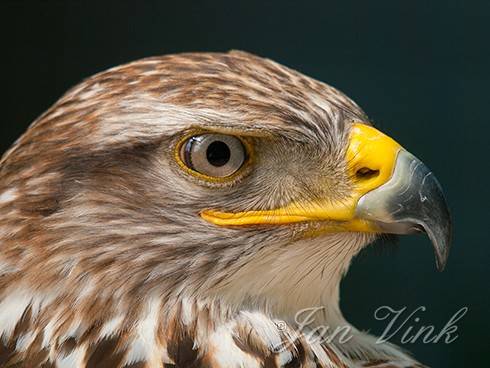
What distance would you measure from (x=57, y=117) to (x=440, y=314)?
5.56ft

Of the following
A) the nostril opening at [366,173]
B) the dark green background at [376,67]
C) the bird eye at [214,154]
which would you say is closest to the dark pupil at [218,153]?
the bird eye at [214,154]

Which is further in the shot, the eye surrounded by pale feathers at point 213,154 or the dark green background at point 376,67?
the dark green background at point 376,67

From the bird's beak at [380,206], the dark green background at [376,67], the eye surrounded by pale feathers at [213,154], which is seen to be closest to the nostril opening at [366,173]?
the bird's beak at [380,206]

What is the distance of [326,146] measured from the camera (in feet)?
4.79

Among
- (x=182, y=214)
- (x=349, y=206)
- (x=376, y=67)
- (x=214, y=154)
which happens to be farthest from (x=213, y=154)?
(x=376, y=67)

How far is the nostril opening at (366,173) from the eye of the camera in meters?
1.43

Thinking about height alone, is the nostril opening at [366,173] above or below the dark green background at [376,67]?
above

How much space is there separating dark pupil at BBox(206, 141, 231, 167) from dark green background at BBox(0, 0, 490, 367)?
125cm

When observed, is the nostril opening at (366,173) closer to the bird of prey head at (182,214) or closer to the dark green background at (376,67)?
the bird of prey head at (182,214)

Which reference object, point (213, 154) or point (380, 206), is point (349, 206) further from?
point (213, 154)


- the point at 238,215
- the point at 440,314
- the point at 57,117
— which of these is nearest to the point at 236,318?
the point at 238,215

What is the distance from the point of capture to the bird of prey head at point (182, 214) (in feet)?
4.61

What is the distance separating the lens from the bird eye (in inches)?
55.2

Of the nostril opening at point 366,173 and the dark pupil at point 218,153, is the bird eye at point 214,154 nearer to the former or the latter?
the dark pupil at point 218,153
